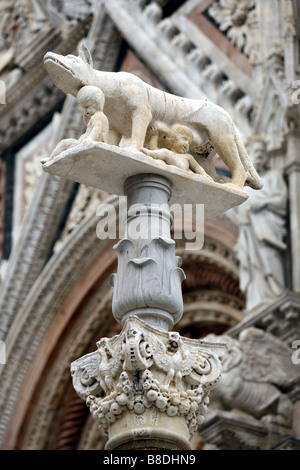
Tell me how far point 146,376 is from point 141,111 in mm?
1336

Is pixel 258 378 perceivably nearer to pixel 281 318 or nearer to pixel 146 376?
pixel 281 318

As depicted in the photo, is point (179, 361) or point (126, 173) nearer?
point (179, 361)

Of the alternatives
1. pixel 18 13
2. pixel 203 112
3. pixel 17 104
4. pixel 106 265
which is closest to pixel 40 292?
pixel 106 265

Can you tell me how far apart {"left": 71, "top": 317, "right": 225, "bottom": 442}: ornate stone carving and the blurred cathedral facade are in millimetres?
3721

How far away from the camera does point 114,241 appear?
42.1 feet

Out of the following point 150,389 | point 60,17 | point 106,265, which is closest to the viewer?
point 150,389

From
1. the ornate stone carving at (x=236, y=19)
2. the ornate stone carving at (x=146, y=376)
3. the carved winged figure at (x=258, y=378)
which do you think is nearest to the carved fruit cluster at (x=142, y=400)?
the ornate stone carving at (x=146, y=376)

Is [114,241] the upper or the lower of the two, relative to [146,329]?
upper

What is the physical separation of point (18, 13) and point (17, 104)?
149 centimetres

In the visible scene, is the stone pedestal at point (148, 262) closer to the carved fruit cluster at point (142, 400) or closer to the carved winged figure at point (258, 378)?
the carved fruit cluster at point (142, 400)

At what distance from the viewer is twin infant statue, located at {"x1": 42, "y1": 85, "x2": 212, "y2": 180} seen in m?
5.05

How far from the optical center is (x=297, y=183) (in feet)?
31.4

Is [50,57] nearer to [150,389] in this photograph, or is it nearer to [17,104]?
[150,389]
